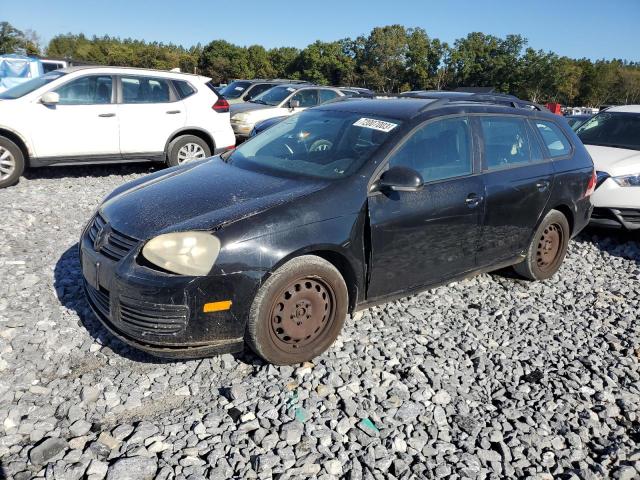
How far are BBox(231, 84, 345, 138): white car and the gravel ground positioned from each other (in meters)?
8.03

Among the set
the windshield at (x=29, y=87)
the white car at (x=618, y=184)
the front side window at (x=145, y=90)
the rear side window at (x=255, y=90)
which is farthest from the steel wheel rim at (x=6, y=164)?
the rear side window at (x=255, y=90)

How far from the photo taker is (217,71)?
3019 inches

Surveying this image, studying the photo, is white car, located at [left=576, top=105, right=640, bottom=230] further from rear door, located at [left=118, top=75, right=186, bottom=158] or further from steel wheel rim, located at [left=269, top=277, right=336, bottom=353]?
rear door, located at [left=118, top=75, right=186, bottom=158]

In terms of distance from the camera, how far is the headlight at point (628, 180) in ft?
20.6

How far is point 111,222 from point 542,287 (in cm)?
391

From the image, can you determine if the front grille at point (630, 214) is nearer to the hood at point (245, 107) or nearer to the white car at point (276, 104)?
the white car at point (276, 104)

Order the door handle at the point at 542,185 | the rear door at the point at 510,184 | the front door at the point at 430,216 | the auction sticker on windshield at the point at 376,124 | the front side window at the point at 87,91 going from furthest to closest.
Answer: the front side window at the point at 87,91
the door handle at the point at 542,185
the rear door at the point at 510,184
the auction sticker on windshield at the point at 376,124
the front door at the point at 430,216

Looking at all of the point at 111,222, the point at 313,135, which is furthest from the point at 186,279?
the point at 313,135

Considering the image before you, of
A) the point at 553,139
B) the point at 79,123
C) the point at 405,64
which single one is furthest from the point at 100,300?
the point at 405,64

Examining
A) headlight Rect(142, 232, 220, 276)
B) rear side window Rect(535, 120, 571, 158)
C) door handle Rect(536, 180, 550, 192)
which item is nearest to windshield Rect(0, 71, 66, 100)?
headlight Rect(142, 232, 220, 276)

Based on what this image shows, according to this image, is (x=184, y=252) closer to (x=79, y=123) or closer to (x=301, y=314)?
(x=301, y=314)

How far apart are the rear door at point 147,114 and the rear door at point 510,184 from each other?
556 centimetres

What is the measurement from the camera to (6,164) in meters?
7.04

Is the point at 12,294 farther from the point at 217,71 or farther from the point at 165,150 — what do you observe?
the point at 217,71
